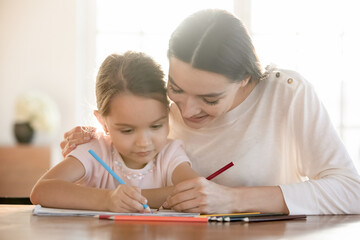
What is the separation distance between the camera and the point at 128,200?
54.2 inches

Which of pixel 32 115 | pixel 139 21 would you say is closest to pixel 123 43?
pixel 139 21

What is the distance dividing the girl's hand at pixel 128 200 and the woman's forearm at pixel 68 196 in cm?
5

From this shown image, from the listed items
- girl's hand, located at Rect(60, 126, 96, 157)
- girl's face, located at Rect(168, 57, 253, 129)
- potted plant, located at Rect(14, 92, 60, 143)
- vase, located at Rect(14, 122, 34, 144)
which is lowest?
vase, located at Rect(14, 122, 34, 144)

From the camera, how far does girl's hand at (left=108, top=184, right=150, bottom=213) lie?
1370 millimetres

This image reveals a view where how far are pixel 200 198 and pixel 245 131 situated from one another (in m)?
0.51

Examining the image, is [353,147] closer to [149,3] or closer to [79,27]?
[149,3]

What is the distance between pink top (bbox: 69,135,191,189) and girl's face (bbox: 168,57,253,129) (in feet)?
0.51

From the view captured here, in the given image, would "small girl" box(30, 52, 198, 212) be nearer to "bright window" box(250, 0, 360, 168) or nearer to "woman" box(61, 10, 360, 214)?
"woman" box(61, 10, 360, 214)

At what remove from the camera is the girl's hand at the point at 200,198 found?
140cm

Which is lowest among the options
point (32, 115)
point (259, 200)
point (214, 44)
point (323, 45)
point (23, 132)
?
point (23, 132)

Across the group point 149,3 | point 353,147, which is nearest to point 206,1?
point 149,3

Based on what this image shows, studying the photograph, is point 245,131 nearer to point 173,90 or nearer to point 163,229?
point 173,90

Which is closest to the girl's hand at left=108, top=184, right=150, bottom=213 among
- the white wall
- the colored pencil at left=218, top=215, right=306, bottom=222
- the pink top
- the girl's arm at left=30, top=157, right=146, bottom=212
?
the girl's arm at left=30, top=157, right=146, bottom=212

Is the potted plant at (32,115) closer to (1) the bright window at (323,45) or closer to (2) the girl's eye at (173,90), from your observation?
(1) the bright window at (323,45)
